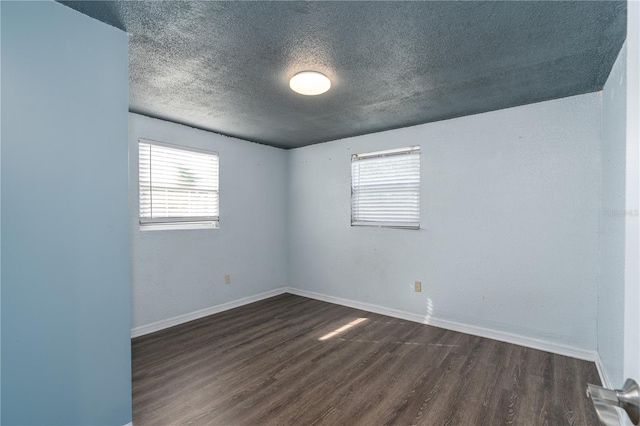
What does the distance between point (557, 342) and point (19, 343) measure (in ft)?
12.5

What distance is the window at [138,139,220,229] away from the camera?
10.2 feet

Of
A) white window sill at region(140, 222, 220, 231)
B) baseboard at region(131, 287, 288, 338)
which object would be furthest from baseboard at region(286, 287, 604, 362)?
white window sill at region(140, 222, 220, 231)

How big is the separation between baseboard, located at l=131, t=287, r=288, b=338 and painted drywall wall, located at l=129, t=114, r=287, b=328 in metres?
0.05

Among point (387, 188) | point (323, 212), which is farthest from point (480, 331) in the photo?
point (323, 212)

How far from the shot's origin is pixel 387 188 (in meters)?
3.68

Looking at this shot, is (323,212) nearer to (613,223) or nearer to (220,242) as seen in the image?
(220,242)

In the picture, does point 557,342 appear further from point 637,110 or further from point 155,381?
point 155,381

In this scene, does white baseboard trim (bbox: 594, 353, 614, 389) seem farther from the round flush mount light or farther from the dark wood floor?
the round flush mount light

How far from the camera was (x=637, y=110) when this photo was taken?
21.9 inches

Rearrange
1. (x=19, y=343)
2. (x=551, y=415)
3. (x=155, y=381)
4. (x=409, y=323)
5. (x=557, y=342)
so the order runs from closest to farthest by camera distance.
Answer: (x=19, y=343)
(x=551, y=415)
(x=155, y=381)
(x=557, y=342)
(x=409, y=323)

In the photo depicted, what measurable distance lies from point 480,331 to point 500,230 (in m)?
1.07

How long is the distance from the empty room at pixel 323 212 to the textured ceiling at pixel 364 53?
0.07 ft

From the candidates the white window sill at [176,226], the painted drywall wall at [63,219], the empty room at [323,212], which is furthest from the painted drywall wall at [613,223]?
the white window sill at [176,226]

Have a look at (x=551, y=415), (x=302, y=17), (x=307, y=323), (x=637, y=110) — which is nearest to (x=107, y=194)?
(x=302, y=17)
